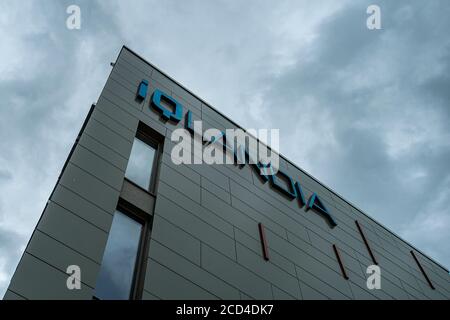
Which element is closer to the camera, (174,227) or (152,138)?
(174,227)

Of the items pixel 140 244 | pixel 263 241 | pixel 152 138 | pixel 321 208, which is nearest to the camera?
pixel 140 244

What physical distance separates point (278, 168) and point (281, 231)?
4008 mm

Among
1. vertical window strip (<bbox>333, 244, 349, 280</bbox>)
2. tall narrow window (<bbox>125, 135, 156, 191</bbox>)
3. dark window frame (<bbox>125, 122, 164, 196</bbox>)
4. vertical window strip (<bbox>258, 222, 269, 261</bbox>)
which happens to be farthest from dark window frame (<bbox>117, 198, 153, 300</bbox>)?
vertical window strip (<bbox>333, 244, 349, 280</bbox>)

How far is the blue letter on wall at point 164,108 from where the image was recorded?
42.8ft

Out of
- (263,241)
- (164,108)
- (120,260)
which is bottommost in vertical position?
(120,260)

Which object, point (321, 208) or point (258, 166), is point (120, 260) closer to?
point (258, 166)

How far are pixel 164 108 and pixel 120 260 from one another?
6.24m

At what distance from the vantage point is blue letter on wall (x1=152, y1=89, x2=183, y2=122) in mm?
13047

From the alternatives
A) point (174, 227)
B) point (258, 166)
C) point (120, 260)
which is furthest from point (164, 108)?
point (120, 260)

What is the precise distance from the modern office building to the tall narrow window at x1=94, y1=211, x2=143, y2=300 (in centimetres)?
2

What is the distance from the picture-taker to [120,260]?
8.27 m
